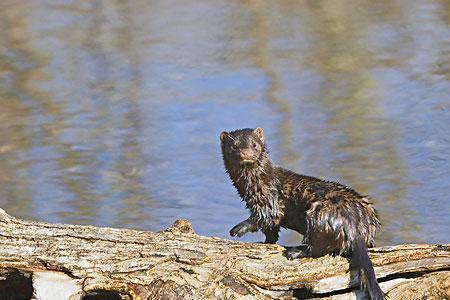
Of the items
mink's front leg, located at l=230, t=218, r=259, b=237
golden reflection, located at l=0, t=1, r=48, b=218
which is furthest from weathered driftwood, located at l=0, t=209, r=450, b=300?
golden reflection, located at l=0, t=1, r=48, b=218

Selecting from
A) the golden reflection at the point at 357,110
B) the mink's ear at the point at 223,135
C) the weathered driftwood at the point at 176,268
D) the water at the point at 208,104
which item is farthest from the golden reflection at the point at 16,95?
the weathered driftwood at the point at 176,268

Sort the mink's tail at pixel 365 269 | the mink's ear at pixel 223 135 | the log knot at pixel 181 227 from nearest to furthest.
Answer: the mink's tail at pixel 365 269, the log knot at pixel 181 227, the mink's ear at pixel 223 135

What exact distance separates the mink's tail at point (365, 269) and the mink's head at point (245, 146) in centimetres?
108

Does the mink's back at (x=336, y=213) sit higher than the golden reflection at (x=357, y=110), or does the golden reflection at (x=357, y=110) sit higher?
the golden reflection at (x=357, y=110)

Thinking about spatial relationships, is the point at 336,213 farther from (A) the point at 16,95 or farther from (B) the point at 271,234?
(A) the point at 16,95

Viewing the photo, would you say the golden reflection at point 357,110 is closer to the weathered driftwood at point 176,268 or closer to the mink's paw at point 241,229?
the mink's paw at point 241,229

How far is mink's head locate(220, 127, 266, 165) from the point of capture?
6.49m

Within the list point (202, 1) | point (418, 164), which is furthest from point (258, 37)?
point (418, 164)

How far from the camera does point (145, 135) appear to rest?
9.98 metres

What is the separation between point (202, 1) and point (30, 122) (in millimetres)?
4414

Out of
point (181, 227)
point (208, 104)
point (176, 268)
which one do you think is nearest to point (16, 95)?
point (208, 104)

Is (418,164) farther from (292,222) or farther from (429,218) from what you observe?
(292,222)

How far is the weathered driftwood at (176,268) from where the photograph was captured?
5465 millimetres

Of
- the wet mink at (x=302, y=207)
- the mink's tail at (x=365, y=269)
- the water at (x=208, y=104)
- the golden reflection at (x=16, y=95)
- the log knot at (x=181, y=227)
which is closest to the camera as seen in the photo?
the mink's tail at (x=365, y=269)
